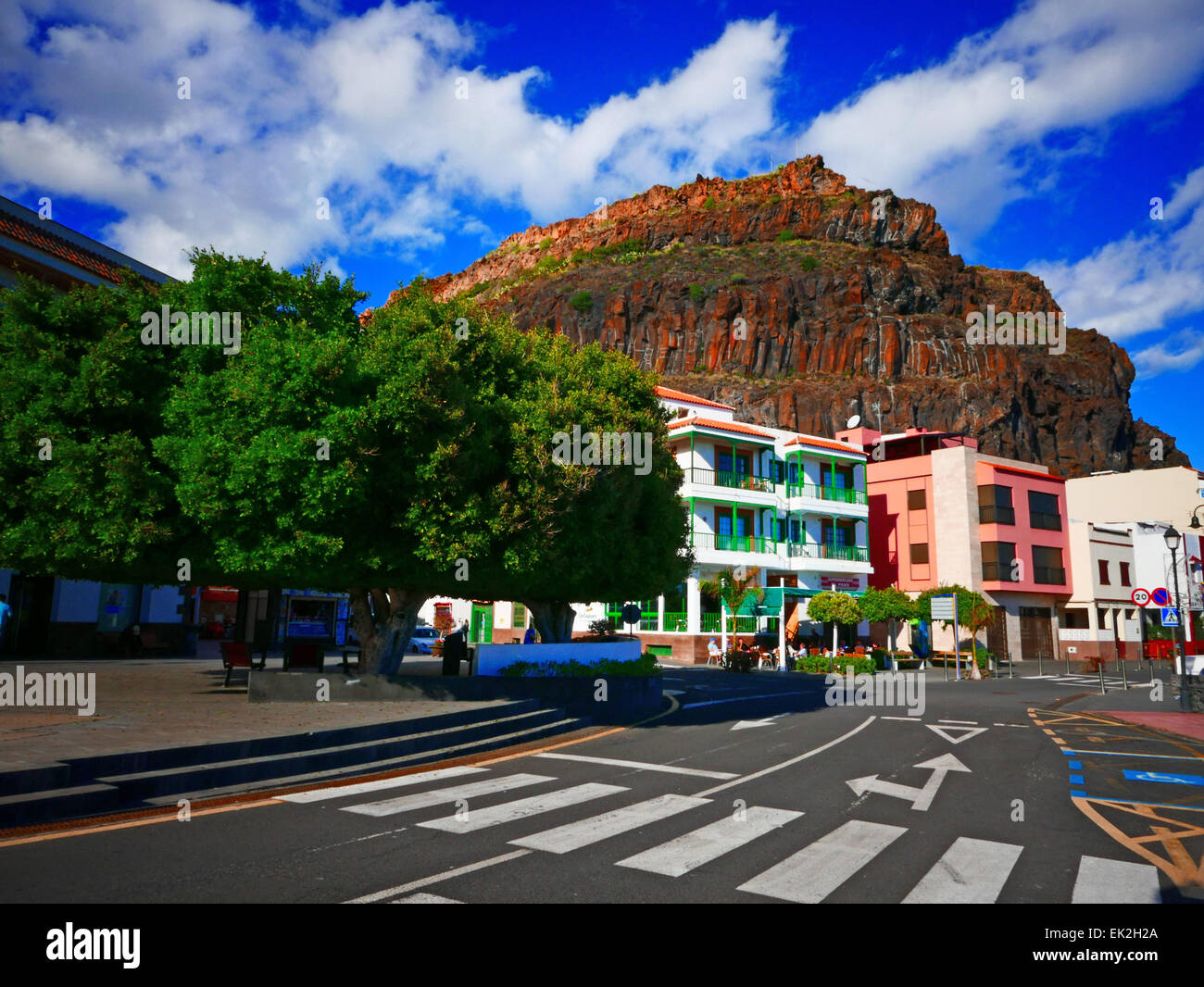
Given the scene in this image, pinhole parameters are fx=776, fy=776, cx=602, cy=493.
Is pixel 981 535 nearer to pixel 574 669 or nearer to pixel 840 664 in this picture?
pixel 840 664

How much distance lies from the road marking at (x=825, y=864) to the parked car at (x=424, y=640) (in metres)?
34.6

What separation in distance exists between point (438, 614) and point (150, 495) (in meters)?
37.9

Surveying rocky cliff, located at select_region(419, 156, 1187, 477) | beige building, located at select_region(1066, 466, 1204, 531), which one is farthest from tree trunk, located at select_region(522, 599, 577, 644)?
rocky cliff, located at select_region(419, 156, 1187, 477)

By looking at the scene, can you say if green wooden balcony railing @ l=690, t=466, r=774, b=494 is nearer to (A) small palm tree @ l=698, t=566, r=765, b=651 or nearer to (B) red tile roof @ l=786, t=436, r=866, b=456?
(B) red tile roof @ l=786, t=436, r=866, b=456

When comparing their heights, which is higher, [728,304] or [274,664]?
[728,304]

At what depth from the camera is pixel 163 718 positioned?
37.1ft

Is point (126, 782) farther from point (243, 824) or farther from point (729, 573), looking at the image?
point (729, 573)

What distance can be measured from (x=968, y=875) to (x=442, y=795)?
5.30m

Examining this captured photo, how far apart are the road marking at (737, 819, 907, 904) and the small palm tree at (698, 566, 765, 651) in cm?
2910

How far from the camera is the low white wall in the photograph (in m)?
15.9

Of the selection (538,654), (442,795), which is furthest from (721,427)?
(442,795)

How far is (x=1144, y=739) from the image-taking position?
47.5ft

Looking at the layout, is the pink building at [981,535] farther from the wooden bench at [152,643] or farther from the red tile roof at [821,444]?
the wooden bench at [152,643]
